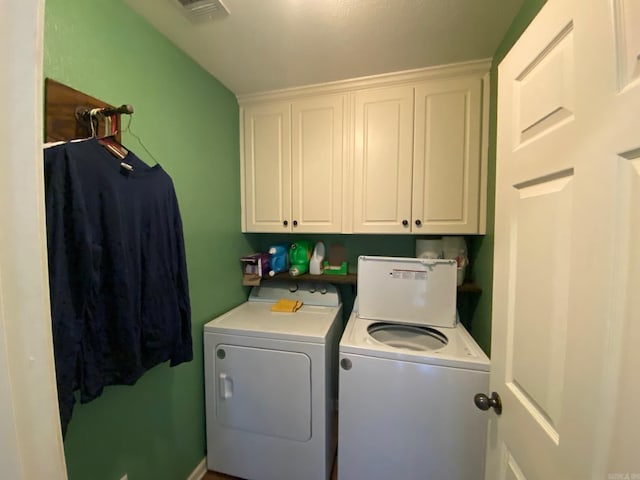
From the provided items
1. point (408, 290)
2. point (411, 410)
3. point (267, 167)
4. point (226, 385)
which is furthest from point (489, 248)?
point (226, 385)

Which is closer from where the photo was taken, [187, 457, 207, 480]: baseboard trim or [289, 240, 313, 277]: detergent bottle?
[187, 457, 207, 480]: baseboard trim

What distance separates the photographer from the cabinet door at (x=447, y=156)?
1583 mm

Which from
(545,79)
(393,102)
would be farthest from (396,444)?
(393,102)

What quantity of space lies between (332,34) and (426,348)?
1.89 m

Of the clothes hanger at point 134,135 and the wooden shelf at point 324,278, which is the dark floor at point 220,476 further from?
the clothes hanger at point 134,135

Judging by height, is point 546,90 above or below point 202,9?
below

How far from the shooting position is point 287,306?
1847 millimetres

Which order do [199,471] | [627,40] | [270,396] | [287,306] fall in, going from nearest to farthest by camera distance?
1. [627,40]
2. [270,396]
3. [199,471]
4. [287,306]

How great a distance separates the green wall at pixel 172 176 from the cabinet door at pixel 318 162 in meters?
0.49

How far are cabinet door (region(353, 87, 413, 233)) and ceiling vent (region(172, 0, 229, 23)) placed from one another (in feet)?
2.99

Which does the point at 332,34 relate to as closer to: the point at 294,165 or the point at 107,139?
the point at 294,165

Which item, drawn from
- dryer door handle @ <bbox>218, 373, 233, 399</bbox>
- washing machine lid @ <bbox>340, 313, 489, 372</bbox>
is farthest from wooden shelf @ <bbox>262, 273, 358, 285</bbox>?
dryer door handle @ <bbox>218, 373, 233, 399</bbox>

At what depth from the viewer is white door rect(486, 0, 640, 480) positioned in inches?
17.8

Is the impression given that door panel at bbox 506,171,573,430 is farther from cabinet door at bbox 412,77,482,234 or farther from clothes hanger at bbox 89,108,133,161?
clothes hanger at bbox 89,108,133,161
